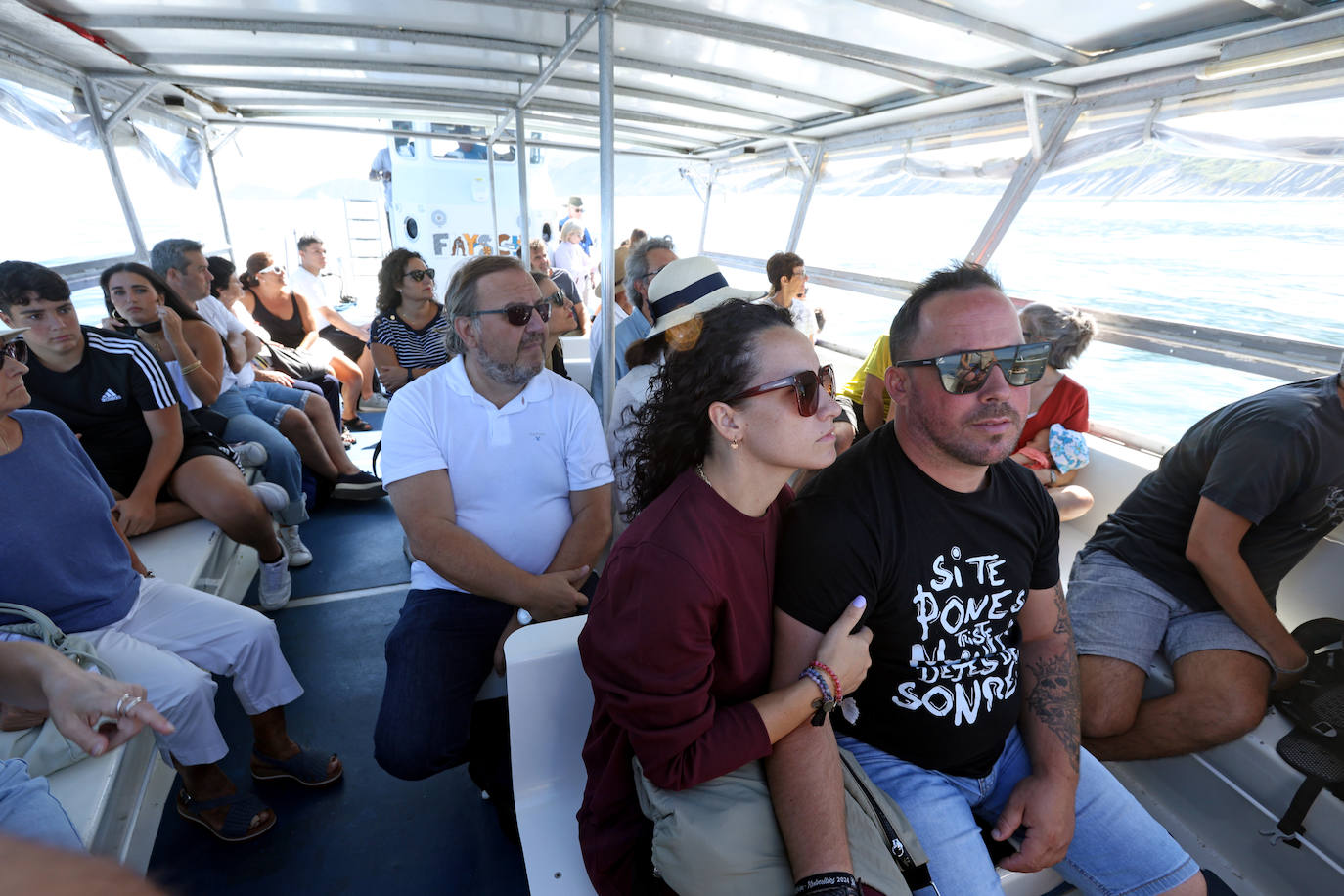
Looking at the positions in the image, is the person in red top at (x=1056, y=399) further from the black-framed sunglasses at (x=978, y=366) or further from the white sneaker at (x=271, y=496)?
the white sneaker at (x=271, y=496)

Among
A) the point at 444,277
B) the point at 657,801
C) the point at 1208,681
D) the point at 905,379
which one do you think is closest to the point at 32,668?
the point at 657,801

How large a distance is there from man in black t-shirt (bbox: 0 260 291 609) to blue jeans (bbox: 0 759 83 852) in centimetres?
142

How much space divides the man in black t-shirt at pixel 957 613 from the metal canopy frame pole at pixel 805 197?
558 centimetres

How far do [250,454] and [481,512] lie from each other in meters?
2.03

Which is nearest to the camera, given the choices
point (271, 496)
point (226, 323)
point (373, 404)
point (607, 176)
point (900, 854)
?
point (900, 854)

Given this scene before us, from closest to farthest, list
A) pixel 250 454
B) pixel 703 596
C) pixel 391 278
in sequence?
pixel 703 596 → pixel 250 454 → pixel 391 278

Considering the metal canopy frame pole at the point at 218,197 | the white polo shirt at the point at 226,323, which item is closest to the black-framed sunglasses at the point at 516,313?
the white polo shirt at the point at 226,323

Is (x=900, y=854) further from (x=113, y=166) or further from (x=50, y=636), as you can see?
(x=113, y=166)

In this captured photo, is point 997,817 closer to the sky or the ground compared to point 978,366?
closer to the ground

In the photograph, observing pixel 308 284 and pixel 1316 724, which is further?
pixel 308 284

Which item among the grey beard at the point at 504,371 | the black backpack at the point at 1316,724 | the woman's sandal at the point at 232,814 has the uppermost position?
the grey beard at the point at 504,371

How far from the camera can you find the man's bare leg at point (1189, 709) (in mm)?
1885

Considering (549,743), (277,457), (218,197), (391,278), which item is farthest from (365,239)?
(549,743)

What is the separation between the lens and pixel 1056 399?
310 centimetres
